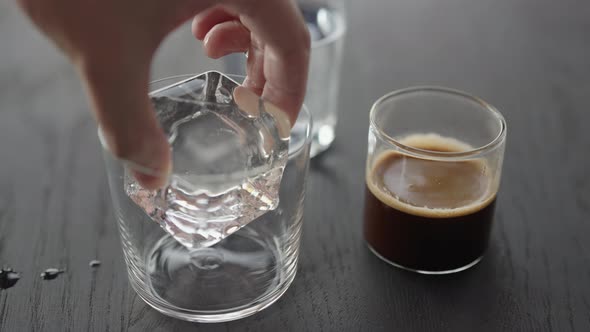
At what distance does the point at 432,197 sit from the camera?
2.43ft

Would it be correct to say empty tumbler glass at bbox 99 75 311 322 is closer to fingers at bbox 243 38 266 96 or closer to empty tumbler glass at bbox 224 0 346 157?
fingers at bbox 243 38 266 96

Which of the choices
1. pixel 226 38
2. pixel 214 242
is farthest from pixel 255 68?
pixel 214 242

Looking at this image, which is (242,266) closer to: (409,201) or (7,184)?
(409,201)

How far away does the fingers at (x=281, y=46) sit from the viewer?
1.91 ft

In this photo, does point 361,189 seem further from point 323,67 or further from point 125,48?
point 125,48

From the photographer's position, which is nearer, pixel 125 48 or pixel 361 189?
pixel 125 48

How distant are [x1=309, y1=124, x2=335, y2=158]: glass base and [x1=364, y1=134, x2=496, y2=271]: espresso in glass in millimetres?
185

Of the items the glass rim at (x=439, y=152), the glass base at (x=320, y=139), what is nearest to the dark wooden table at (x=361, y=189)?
the glass base at (x=320, y=139)

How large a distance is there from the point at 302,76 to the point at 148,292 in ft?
0.82

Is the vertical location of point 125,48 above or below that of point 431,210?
above

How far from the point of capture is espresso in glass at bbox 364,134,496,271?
0.73 metres

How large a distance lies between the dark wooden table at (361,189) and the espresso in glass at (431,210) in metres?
0.02

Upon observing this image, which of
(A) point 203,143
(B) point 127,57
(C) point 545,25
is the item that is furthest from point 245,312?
(C) point 545,25

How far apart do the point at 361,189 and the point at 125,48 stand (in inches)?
17.8
